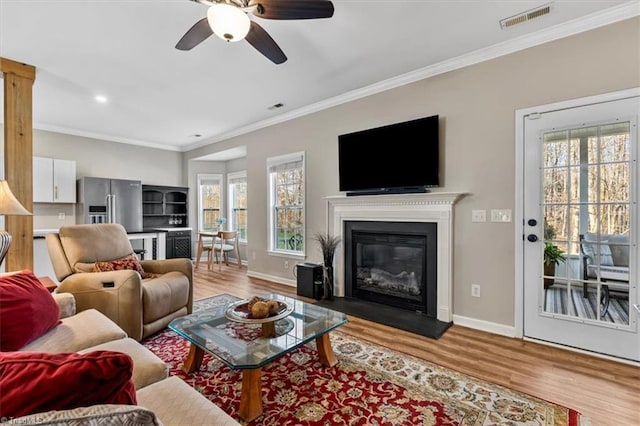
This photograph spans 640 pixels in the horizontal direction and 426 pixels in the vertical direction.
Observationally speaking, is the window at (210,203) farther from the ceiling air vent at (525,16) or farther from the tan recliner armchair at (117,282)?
the ceiling air vent at (525,16)

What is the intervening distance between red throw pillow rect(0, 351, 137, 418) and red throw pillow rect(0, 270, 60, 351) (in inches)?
35.8

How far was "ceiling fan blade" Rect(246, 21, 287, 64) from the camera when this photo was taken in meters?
2.06

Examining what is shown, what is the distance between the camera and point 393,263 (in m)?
3.61

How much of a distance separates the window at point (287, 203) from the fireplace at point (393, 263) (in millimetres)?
1021

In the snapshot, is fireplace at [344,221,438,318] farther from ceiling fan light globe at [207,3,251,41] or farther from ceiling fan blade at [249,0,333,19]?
ceiling fan light globe at [207,3,251,41]

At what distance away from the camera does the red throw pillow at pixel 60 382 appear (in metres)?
0.64

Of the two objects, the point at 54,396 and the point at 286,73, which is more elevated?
the point at 286,73

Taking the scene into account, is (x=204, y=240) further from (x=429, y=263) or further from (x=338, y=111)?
(x=429, y=263)

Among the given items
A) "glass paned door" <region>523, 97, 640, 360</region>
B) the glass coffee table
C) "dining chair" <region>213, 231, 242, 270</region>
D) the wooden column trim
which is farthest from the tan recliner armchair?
"glass paned door" <region>523, 97, 640, 360</region>

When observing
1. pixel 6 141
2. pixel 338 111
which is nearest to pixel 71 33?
pixel 6 141

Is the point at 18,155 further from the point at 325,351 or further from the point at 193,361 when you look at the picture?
the point at 325,351

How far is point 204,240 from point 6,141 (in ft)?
13.4

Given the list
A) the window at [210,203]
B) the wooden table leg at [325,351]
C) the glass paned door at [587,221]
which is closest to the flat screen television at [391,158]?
the glass paned door at [587,221]

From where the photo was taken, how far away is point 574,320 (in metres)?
2.50
